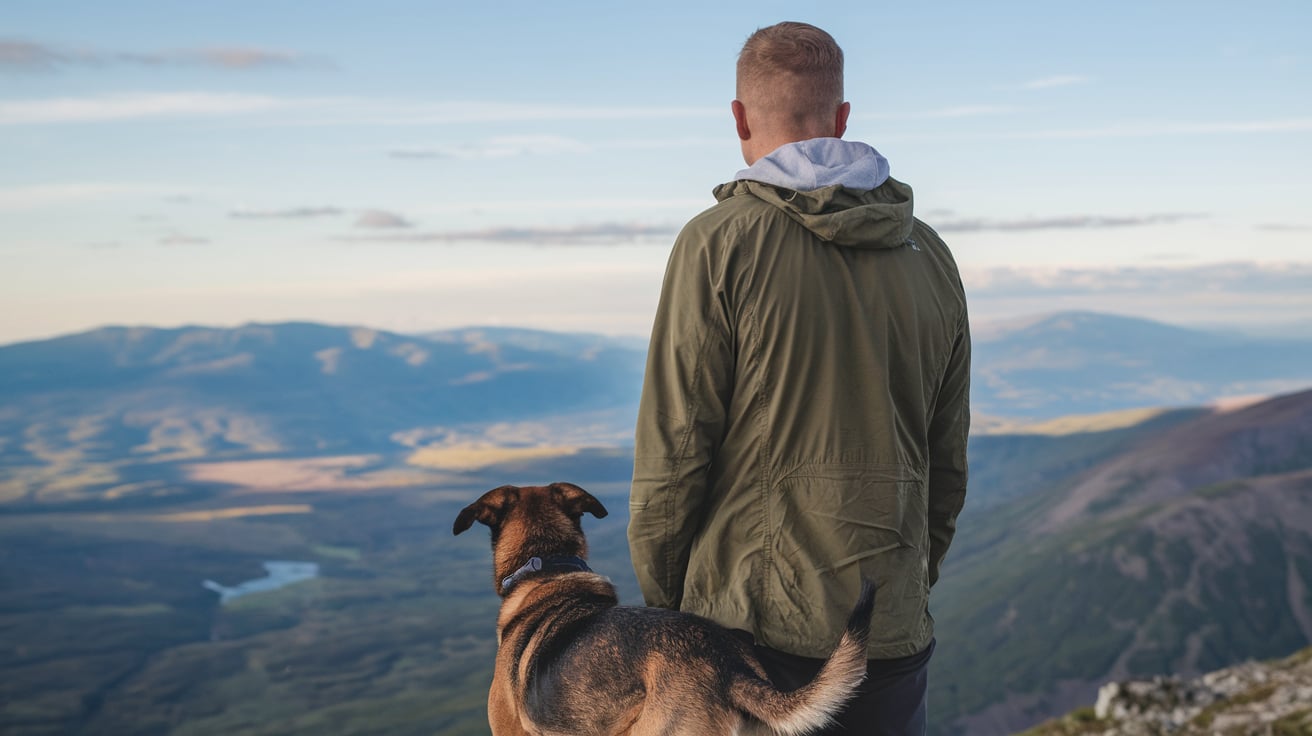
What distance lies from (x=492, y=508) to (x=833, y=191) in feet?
10.6

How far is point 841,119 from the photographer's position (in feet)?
15.7

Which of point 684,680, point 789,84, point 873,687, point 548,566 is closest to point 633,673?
point 684,680

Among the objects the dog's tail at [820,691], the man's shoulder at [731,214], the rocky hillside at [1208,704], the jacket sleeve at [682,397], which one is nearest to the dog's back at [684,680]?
the dog's tail at [820,691]

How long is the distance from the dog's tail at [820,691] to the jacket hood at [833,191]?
4.63 feet

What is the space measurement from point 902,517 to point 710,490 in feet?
2.66

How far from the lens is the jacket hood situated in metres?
4.41

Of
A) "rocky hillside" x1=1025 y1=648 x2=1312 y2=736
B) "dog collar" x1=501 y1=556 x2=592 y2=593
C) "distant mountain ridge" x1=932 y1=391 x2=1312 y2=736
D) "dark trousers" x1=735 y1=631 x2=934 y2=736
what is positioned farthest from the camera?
"distant mountain ridge" x1=932 y1=391 x2=1312 y2=736

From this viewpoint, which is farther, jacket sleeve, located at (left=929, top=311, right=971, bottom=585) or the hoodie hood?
jacket sleeve, located at (left=929, top=311, right=971, bottom=585)

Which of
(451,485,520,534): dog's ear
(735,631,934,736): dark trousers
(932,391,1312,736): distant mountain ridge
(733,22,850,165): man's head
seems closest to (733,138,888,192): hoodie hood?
(733,22,850,165): man's head

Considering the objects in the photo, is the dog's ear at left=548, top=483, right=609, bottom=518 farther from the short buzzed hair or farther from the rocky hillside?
the rocky hillside

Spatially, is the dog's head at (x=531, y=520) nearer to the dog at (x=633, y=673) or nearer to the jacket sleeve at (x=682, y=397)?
the dog at (x=633, y=673)

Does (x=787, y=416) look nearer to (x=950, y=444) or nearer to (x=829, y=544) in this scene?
(x=829, y=544)

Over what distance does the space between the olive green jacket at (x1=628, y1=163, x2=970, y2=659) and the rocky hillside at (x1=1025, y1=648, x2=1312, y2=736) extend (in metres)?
23.7

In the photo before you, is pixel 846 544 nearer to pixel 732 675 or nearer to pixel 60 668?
pixel 732 675
